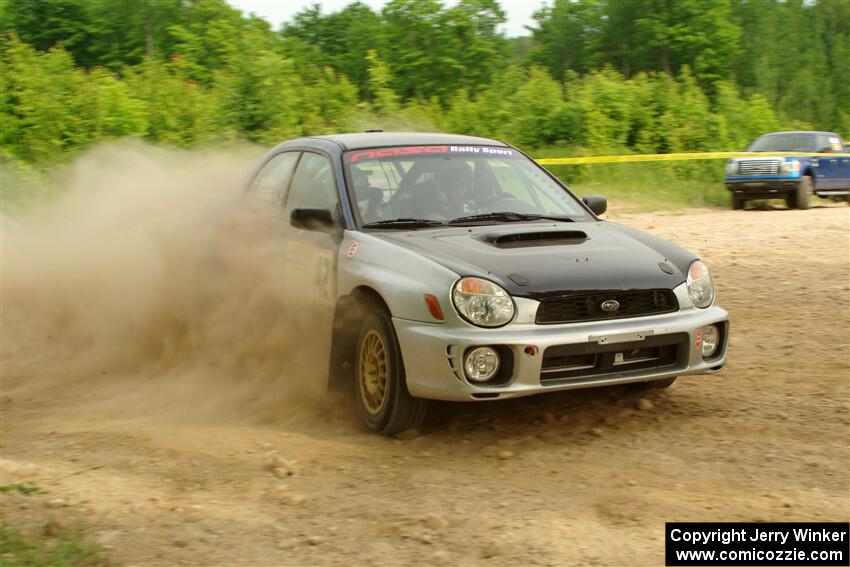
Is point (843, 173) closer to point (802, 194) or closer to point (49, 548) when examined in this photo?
point (802, 194)

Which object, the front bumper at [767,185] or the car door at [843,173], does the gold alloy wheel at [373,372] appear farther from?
the car door at [843,173]

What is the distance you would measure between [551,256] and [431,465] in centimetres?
129

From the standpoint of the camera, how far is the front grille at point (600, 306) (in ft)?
17.5

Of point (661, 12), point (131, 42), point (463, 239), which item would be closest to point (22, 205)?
point (463, 239)

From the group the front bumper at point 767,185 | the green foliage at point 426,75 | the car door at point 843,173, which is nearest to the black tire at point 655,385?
the green foliage at point 426,75

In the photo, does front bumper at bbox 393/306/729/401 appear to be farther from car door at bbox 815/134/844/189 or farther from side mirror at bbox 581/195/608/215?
car door at bbox 815/134/844/189

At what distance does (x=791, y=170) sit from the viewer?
20.5m

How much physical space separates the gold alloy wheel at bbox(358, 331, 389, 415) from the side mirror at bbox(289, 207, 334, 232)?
0.82 meters

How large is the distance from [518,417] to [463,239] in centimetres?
107

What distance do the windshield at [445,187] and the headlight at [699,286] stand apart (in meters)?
1.02

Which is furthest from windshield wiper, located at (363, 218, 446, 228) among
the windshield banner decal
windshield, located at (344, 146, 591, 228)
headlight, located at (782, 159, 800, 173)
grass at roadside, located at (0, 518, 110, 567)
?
headlight, located at (782, 159, 800, 173)

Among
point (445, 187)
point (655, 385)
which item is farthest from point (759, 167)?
point (445, 187)

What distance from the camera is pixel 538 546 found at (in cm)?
404

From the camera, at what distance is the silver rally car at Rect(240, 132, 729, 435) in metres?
5.27
